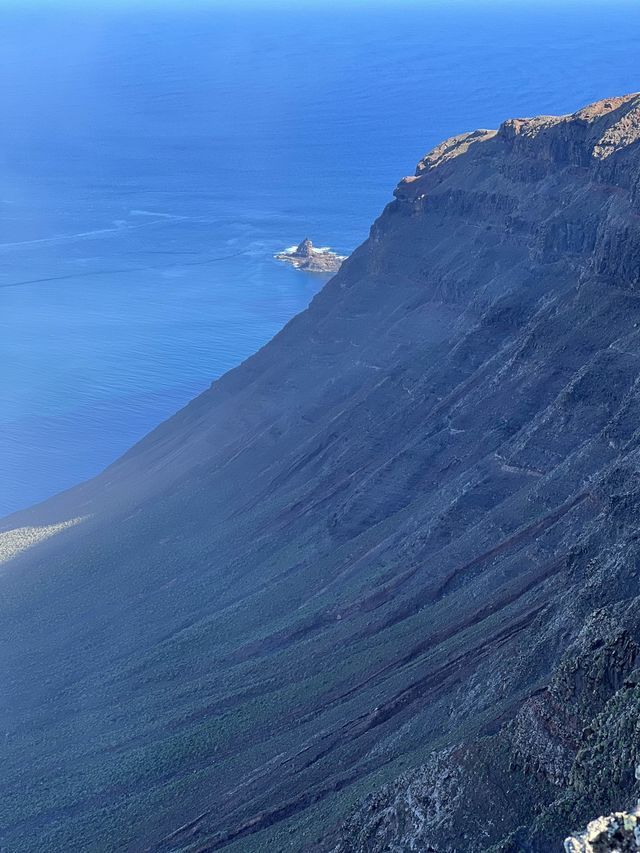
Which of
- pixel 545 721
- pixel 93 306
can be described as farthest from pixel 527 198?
pixel 93 306

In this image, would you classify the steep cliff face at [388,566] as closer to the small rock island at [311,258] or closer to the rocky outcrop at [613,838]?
the rocky outcrop at [613,838]

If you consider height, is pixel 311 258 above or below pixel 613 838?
above

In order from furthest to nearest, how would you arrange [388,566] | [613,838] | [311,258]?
[311,258] < [388,566] < [613,838]

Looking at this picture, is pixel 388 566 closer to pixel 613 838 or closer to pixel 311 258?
pixel 613 838

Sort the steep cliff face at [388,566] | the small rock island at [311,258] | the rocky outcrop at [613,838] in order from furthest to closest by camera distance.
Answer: the small rock island at [311,258], the steep cliff face at [388,566], the rocky outcrop at [613,838]

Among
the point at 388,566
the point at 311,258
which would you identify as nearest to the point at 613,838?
the point at 388,566

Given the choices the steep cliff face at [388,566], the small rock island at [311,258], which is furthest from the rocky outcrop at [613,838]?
the small rock island at [311,258]

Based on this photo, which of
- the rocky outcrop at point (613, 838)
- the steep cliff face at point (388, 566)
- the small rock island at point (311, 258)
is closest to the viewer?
the rocky outcrop at point (613, 838)
